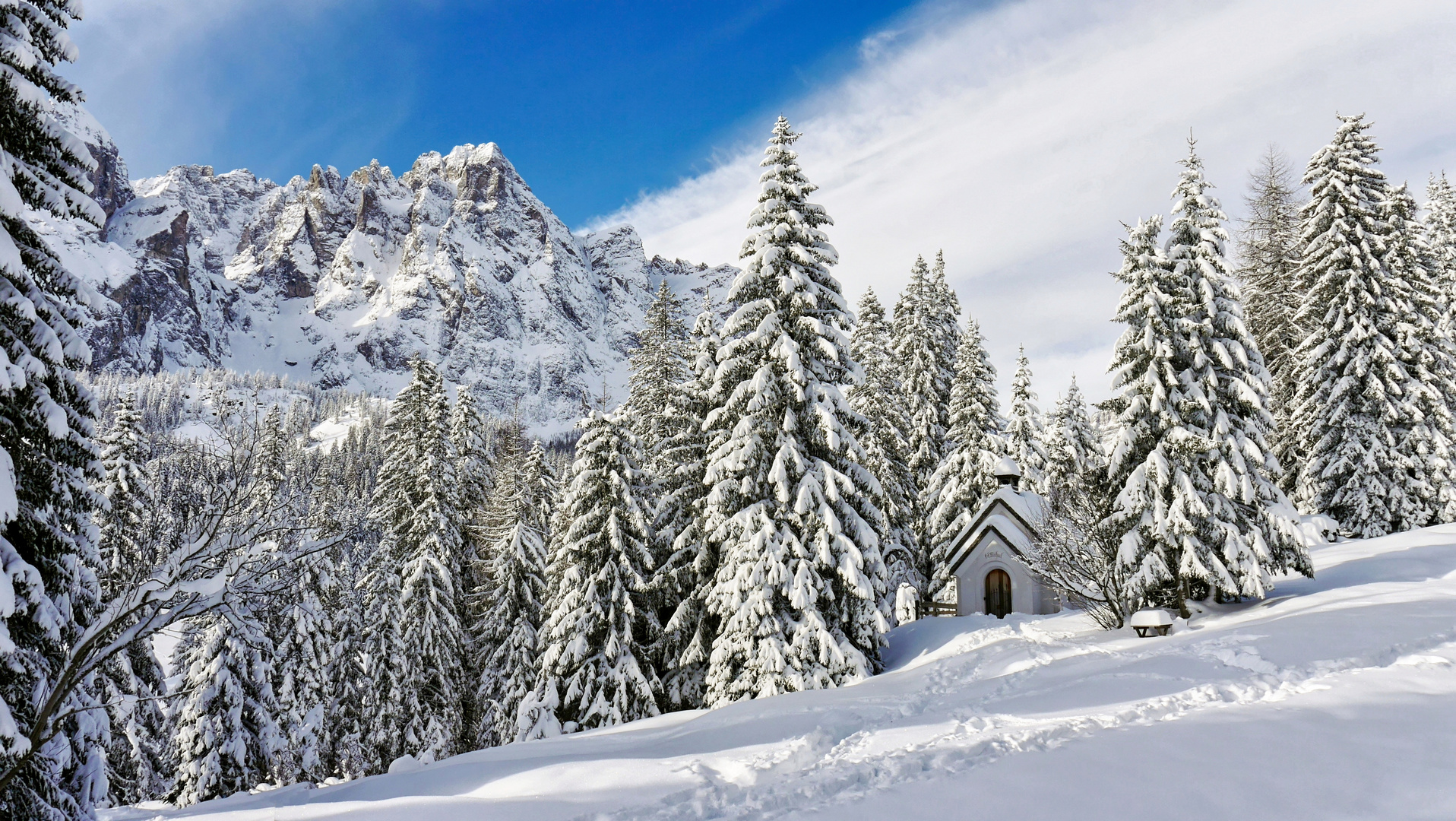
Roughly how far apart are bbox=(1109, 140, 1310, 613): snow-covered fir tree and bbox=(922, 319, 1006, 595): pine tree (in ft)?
38.6

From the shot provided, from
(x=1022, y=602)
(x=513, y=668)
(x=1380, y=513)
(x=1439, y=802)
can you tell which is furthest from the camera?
(x=1022, y=602)

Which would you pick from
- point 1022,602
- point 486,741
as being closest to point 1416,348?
point 1022,602

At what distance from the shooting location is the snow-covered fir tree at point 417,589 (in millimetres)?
26172

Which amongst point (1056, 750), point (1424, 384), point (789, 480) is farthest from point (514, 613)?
point (1424, 384)

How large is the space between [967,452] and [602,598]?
715 inches

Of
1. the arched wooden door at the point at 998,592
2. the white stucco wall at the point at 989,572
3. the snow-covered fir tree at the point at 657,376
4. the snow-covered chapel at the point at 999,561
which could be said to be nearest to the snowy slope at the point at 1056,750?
the snow-covered fir tree at the point at 657,376

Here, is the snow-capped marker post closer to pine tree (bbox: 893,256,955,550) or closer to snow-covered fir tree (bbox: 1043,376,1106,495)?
pine tree (bbox: 893,256,955,550)

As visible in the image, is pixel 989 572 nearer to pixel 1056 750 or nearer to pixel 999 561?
pixel 999 561

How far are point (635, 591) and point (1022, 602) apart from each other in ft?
54.5

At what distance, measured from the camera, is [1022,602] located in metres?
29.3

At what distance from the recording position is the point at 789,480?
18656 mm

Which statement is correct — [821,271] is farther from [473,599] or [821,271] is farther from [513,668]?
[473,599]

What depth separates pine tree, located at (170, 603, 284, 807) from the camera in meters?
22.3

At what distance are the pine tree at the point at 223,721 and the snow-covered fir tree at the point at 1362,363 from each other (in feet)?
116
